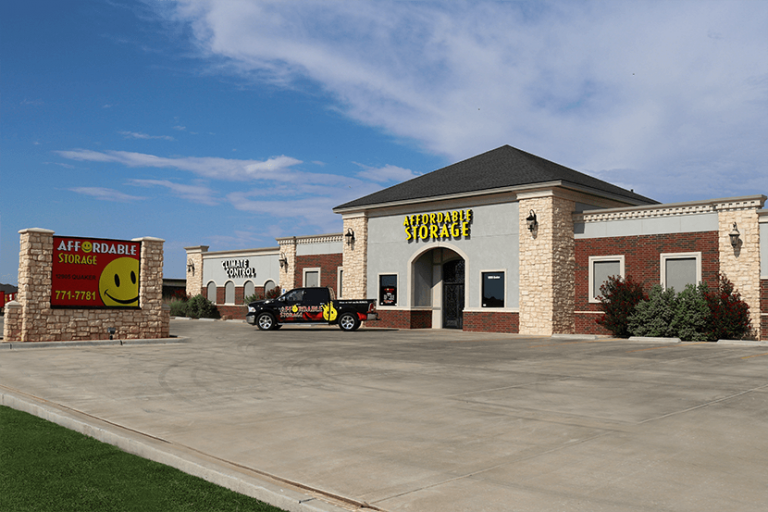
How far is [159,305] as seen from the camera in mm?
22250

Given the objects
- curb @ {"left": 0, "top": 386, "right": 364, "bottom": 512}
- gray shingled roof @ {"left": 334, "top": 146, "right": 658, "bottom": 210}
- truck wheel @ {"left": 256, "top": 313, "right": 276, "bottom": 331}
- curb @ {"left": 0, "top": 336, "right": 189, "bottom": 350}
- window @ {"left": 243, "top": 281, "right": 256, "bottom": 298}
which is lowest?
curb @ {"left": 0, "top": 336, "right": 189, "bottom": 350}

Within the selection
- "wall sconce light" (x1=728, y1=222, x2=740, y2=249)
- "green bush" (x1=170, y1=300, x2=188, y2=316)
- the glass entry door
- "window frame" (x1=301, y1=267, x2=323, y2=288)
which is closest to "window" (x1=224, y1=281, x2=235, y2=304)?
"green bush" (x1=170, y1=300, x2=188, y2=316)

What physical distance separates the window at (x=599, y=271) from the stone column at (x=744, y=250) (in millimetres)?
4323

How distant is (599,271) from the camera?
89.5ft

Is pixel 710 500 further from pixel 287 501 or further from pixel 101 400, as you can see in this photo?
pixel 101 400

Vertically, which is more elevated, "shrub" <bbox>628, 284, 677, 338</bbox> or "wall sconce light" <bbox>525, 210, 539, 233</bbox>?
"wall sconce light" <bbox>525, 210, 539, 233</bbox>

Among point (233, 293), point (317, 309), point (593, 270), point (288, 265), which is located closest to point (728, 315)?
point (593, 270)

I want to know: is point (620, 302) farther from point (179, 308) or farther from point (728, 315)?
point (179, 308)

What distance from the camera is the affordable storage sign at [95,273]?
796 inches

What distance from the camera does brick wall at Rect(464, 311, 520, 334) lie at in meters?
28.4

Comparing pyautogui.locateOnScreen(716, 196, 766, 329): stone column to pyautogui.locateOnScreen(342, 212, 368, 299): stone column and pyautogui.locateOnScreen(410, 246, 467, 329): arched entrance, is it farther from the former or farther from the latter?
pyautogui.locateOnScreen(342, 212, 368, 299): stone column

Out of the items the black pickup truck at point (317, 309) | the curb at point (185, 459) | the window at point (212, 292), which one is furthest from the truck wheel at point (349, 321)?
the curb at point (185, 459)

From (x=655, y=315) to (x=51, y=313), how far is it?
21.4 m

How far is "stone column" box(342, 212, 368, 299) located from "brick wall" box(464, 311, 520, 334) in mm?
6975
